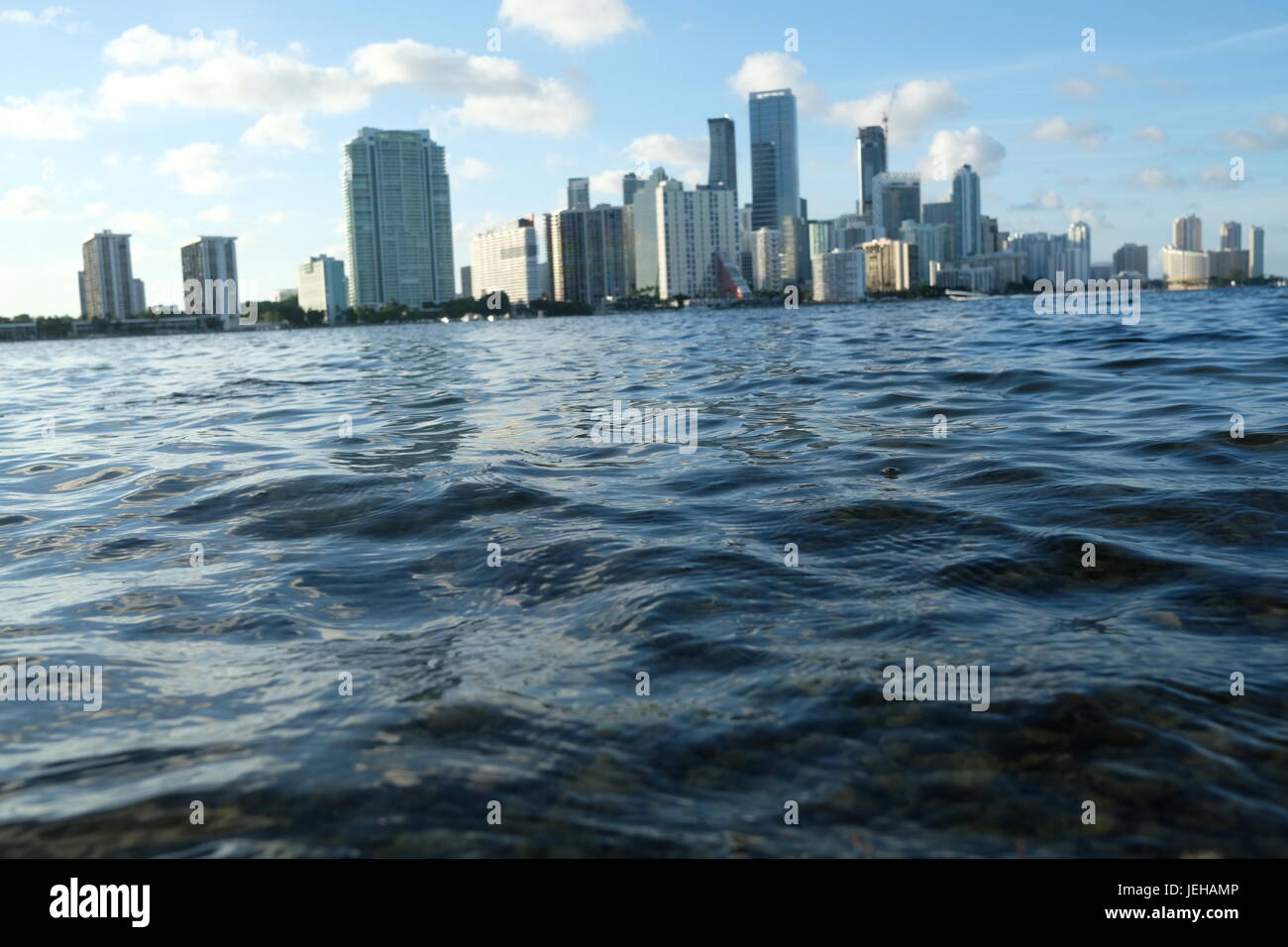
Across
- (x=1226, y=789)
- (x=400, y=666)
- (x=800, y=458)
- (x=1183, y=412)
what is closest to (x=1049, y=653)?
(x=1226, y=789)

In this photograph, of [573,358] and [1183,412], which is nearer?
[1183,412]

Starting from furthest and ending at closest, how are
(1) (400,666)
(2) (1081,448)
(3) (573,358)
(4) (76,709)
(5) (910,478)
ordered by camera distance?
(3) (573,358), (2) (1081,448), (5) (910,478), (1) (400,666), (4) (76,709)

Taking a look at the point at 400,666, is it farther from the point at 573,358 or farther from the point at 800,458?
the point at 573,358

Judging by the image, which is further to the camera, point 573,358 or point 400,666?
point 573,358

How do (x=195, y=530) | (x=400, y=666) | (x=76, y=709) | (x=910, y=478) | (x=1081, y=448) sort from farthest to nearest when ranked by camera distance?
(x=1081, y=448)
(x=910, y=478)
(x=195, y=530)
(x=400, y=666)
(x=76, y=709)

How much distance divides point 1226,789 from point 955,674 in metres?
1.38

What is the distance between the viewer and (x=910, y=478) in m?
10.4

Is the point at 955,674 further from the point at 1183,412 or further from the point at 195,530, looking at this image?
the point at 1183,412

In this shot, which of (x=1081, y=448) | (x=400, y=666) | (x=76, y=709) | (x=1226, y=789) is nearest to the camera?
(x=1226, y=789)
